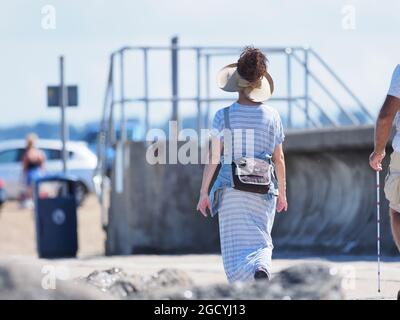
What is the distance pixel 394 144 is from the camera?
10.3 metres

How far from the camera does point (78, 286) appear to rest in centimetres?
746

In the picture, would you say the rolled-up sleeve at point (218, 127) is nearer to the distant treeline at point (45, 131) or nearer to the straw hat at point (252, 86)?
the straw hat at point (252, 86)

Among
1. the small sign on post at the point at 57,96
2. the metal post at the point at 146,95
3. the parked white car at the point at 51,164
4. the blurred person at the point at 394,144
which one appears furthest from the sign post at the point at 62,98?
the parked white car at the point at 51,164

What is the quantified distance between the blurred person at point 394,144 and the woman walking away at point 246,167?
67cm

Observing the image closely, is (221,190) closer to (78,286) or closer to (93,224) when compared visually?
(78,286)

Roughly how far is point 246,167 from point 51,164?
84.4 feet

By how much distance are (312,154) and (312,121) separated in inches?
82.4

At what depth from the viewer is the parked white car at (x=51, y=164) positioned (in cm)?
3438

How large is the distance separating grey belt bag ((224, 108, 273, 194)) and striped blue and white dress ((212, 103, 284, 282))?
1.8 inches
